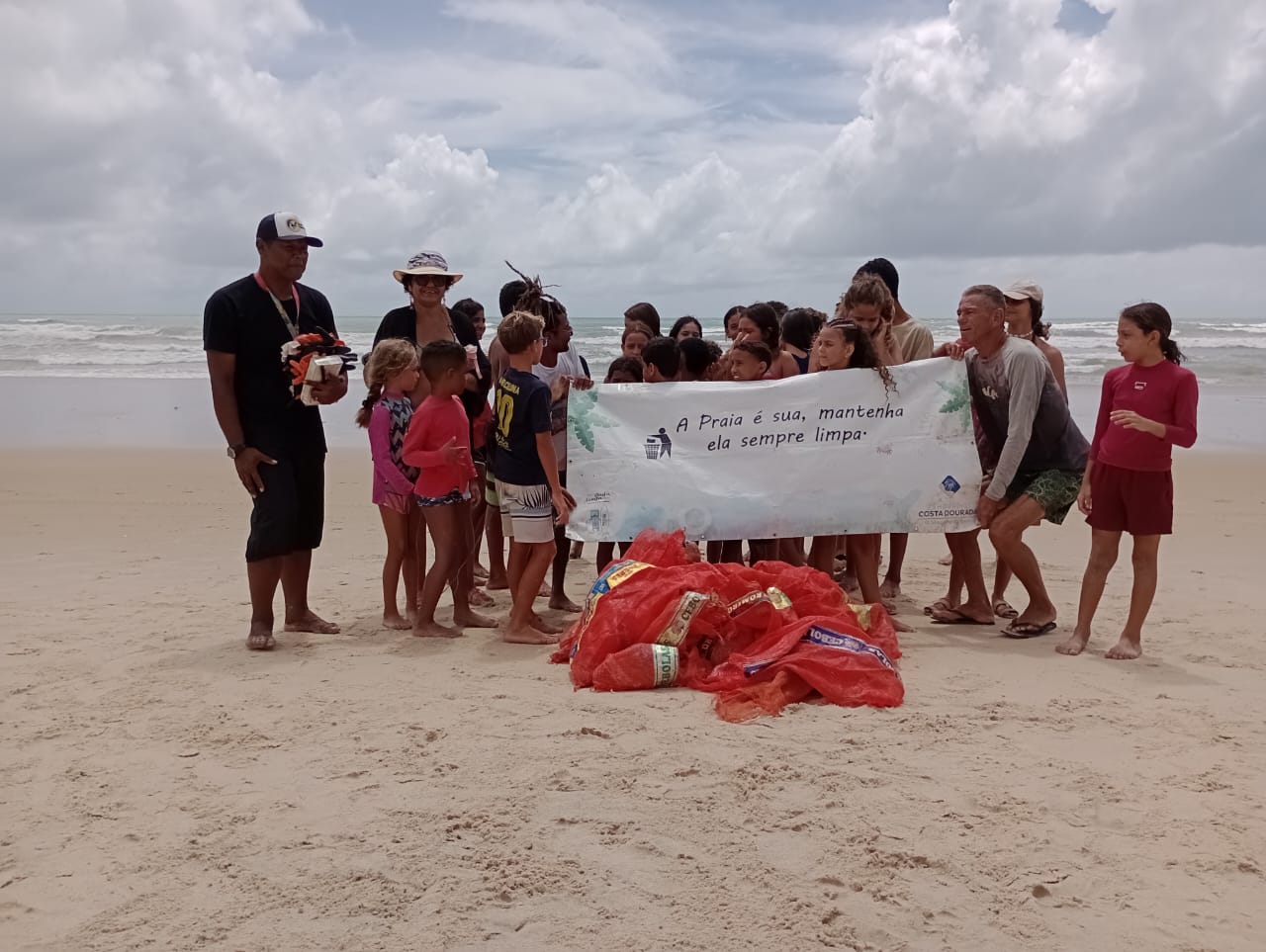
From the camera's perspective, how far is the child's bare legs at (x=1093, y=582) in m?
5.59

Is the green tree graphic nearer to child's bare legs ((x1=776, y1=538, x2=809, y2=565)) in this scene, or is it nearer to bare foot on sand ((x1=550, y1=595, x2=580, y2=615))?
bare foot on sand ((x1=550, y1=595, x2=580, y2=615))

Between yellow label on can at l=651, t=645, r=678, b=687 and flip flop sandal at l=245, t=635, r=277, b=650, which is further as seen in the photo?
flip flop sandal at l=245, t=635, r=277, b=650

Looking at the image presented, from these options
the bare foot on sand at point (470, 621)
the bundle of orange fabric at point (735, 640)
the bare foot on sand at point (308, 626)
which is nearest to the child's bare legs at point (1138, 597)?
the bundle of orange fabric at point (735, 640)

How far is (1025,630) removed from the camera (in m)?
5.97

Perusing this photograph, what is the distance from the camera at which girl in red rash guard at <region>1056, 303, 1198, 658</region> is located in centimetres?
527

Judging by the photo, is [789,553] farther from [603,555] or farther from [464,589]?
[464,589]

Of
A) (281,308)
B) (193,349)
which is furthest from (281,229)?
(193,349)

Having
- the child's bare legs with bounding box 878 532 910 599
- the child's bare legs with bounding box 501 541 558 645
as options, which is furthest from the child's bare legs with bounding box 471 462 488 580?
the child's bare legs with bounding box 878 532 910 599

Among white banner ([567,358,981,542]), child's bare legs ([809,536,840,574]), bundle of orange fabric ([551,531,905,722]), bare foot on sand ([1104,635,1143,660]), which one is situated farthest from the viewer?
child's bare legs ([809,536,840,574])

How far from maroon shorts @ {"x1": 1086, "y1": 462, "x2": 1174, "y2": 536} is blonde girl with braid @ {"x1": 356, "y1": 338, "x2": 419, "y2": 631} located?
142 inches

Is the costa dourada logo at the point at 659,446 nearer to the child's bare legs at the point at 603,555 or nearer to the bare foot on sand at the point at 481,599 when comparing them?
the child's bare legs at the point at 603,555

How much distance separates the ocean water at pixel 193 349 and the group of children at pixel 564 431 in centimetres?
1930

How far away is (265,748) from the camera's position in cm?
Answer: 429

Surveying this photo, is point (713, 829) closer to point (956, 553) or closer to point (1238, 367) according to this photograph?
point (956, 553)
